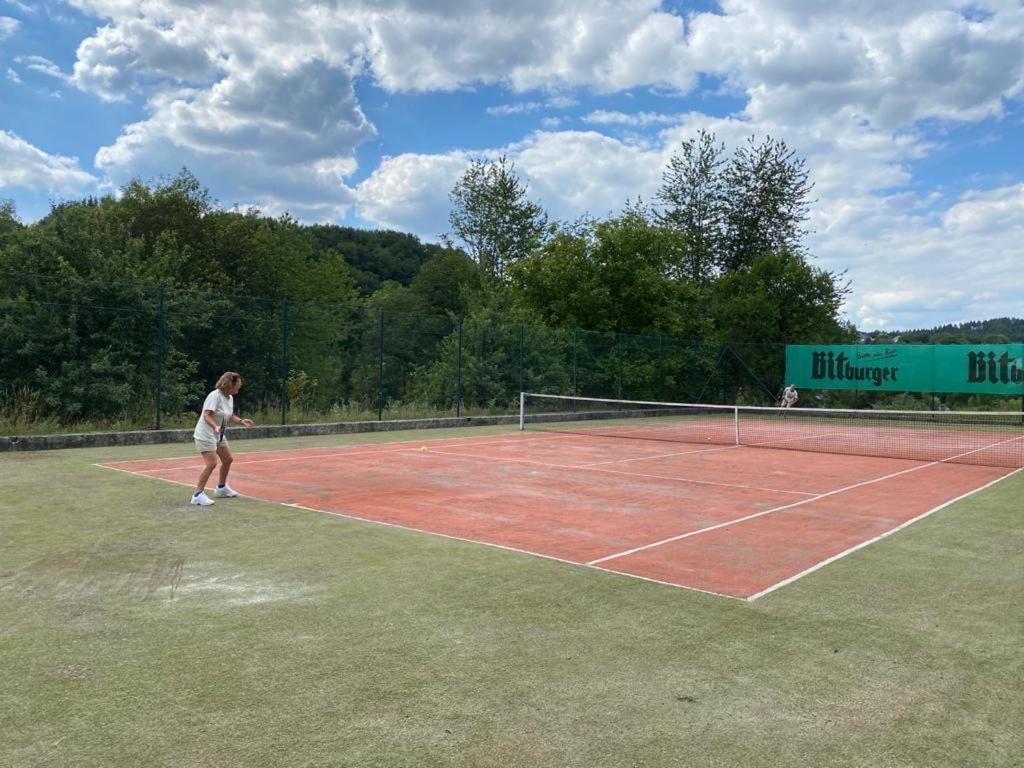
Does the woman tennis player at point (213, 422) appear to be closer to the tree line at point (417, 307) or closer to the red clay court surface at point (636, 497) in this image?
the red clay court surface at point (636, 497)

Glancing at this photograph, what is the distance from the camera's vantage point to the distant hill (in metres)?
27.4

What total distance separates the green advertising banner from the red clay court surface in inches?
582

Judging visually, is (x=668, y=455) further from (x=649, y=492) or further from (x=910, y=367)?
(x=910, y=367)

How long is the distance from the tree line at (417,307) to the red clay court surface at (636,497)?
15.4 ft

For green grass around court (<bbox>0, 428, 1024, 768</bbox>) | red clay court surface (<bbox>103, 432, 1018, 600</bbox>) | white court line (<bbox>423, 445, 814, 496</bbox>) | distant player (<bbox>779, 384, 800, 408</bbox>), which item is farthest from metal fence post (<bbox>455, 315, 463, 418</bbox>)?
green grass around court (<bbox>0, 428, 1024, 768</bbox>)

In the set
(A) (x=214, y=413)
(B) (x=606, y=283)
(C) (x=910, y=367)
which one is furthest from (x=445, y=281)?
(A) (x=214, y=413)

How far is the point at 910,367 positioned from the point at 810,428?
729cm

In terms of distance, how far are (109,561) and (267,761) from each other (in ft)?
11.7

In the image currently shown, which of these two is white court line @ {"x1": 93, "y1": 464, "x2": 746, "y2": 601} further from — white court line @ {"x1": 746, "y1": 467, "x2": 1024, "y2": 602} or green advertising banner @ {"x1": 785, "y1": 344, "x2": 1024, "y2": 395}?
green advertising banner @ {"x1": 785, "y1": 344, "x2": 1024, "y2": 395}

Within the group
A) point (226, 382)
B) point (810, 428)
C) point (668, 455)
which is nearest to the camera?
point (226, 382)

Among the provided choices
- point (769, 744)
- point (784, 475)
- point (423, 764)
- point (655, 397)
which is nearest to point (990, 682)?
point (769, 744)

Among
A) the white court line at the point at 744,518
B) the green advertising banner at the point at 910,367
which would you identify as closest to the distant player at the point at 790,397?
the green advertising banner at the point at 910,367

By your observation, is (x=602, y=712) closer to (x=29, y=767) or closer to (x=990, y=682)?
(x=990, y=682)

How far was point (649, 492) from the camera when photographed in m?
9.64
